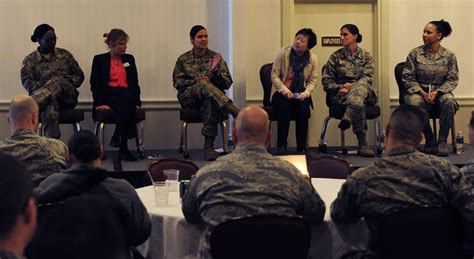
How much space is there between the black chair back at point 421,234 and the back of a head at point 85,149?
3.90 feet

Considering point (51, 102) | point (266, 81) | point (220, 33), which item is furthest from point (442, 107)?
point (51, 102)

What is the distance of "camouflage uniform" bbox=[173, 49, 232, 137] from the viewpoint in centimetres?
733

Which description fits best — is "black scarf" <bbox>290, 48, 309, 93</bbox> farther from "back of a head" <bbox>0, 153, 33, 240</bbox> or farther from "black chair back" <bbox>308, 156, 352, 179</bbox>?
"back of a head" <bbox>0, 153, 33, 240</bbox>

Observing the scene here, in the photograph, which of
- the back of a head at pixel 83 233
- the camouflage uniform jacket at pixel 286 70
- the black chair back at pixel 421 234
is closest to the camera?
the back of a head at pixel 83 233

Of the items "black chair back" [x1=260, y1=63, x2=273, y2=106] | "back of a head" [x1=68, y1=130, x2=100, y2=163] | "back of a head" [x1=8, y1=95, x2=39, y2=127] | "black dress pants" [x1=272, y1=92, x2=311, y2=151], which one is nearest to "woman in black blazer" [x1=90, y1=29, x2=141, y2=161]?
"black chair back" [x1=260, y1=63, x2=273, y2=106]

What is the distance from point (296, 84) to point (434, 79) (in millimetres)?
1423

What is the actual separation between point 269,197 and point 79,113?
4.85 metres

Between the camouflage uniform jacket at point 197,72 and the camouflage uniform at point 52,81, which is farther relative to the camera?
the camouflage uniform jacket at point 197,72

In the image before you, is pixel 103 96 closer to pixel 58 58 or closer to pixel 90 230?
pixel 58 58

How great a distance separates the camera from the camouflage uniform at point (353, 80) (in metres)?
7.53

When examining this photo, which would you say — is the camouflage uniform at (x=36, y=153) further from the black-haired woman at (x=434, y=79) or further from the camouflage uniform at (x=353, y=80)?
the black-haired woman at (x=434, y=79)

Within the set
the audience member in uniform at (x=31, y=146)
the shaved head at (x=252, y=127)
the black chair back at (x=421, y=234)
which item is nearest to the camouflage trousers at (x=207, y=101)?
the audience member in uniform at (x=31, y=146)

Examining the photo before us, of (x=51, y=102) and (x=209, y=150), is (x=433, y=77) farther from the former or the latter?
(x=51, y=102)

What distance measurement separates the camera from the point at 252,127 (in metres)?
3.13
